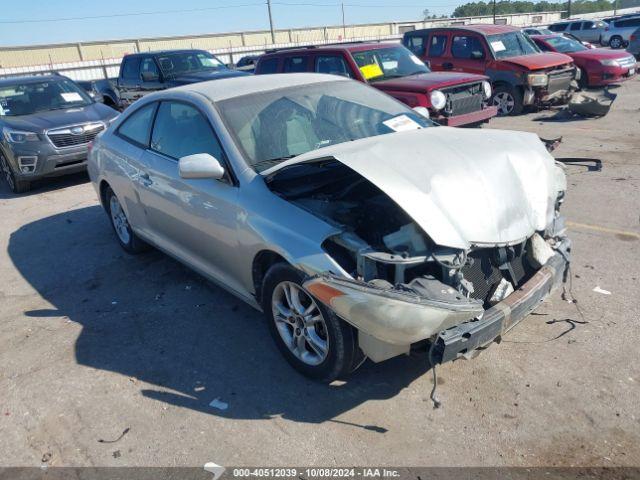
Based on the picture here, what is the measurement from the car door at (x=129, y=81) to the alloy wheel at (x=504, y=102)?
881 centimetres

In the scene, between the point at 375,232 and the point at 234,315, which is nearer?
the point at 375,232

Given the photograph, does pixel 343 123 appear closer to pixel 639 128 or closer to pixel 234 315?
pixel 234 315

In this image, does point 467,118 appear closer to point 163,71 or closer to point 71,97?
point 71,97

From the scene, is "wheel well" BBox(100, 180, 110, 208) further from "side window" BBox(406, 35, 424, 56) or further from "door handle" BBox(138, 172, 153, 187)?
"side window" BBox(406, 35, 424, 56)

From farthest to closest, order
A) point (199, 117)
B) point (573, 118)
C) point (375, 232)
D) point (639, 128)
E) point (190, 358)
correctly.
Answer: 1. point (573, 118)
2. point (639, 128)
3. point (199, 117)
4. point (190, 358)
5. point (375, 232)

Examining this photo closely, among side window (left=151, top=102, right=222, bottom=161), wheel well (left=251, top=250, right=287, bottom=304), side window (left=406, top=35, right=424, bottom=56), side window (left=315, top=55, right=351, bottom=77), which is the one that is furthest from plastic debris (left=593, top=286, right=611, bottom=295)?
side window (left=406, top=35, right=424, bottom=56)

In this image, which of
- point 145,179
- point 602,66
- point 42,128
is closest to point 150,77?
point 42,128

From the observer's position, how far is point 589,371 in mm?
3307

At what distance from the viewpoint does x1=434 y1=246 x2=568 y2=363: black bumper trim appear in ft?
9.09

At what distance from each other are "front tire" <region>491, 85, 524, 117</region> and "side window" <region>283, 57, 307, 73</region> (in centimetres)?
498

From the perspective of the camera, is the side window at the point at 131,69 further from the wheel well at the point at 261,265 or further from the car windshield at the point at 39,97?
the wheel well at the point at 261,265

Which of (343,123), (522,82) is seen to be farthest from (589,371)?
(522,82)

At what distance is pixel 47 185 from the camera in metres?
9.34

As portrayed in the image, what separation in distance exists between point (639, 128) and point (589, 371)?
8.90 meters
